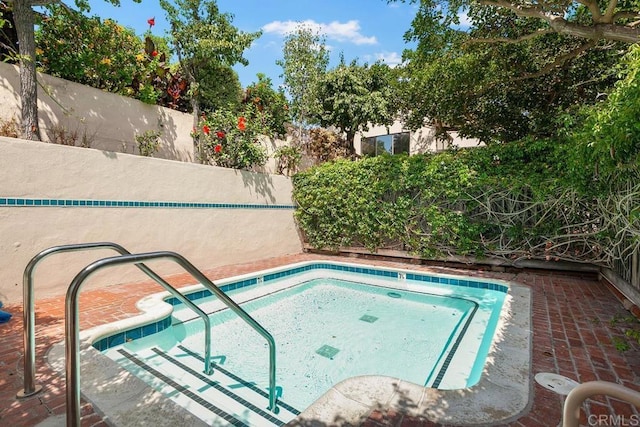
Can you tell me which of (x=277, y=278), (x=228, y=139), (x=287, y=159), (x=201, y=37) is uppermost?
(x=201, y=37)

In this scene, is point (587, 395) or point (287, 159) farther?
point (287, 159)

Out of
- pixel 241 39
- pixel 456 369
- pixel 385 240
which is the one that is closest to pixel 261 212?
pixel 385 240

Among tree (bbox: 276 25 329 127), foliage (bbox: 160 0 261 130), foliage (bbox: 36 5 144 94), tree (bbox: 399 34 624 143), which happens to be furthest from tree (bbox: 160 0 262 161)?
tree (bbox: 399 34 624 143)

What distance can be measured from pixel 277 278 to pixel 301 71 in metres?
9.72

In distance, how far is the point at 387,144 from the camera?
61.3ft

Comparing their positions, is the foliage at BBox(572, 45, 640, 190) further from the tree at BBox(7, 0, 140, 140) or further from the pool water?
the tree at BBox(7, 0, 140, 140)

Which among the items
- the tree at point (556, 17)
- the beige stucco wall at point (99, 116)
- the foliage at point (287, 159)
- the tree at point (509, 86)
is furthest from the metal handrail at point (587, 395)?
Answer: the foliage at point (287, 159)

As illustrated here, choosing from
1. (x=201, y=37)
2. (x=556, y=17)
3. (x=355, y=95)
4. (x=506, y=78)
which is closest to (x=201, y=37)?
(x=201, y=37)

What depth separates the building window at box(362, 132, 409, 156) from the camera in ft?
59.7

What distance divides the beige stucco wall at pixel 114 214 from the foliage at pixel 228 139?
546 millimetres

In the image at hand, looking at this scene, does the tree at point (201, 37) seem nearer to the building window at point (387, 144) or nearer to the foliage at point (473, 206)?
the foliage at point (473, 206)

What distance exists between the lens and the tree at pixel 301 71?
13.5m

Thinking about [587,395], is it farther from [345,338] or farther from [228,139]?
[228,139]

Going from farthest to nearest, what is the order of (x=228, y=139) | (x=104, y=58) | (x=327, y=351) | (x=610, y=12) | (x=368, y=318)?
(x=228, y=139)
(x=104, y=58)
(x=368, y=318)
(x=327, y=351)
(x=610, y=12)
